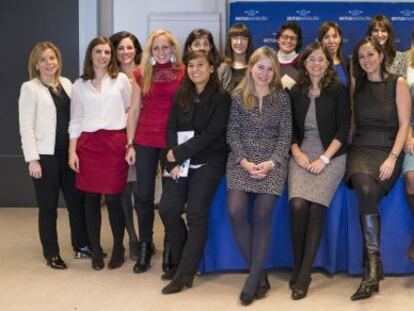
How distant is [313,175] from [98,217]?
1.40 m

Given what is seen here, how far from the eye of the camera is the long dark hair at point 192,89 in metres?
3.30

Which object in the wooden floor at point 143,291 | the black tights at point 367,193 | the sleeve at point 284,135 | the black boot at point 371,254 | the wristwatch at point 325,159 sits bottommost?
the wooden floor at point 143,291

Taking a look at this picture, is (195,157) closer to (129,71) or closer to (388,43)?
(129,71)

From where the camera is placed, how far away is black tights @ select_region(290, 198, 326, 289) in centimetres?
317

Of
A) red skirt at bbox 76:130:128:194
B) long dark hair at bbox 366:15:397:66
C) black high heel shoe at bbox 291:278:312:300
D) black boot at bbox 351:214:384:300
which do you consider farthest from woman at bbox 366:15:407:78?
red skirt at bbox 76:130:128:194

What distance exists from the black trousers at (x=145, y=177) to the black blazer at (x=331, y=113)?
34.9 inches

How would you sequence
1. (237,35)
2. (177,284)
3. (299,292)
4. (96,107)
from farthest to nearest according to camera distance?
(237,35) < (96,107) < (177,284) < (299,292)

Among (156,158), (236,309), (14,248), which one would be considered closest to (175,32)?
(156,158)

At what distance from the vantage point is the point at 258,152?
128 inches

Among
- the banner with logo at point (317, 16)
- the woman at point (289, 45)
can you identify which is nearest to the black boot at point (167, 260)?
the woman at point (289, 45)

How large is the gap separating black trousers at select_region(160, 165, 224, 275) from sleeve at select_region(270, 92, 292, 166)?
348mm

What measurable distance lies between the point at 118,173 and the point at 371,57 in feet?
5.62

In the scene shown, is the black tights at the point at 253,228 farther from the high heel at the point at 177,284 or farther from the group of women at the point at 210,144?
the high heel at the point at 177,284

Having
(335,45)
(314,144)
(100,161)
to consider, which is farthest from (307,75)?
(100,161)
